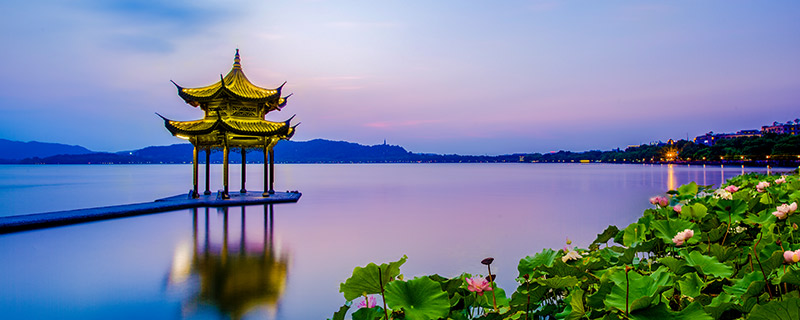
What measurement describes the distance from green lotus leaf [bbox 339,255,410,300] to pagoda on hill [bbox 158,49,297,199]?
12042 mm

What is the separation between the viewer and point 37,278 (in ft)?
16.1

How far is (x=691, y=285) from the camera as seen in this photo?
1.16 metres

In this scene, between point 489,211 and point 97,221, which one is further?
point 489,211

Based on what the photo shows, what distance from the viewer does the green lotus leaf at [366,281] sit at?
1.06 metres

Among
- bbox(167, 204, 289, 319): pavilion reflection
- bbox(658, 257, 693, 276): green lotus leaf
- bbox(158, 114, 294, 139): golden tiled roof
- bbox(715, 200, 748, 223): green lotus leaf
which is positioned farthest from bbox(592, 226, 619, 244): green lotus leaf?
bbox(158, 114, 294, 139): golden tiled roof

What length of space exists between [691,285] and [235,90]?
1345 centimetres

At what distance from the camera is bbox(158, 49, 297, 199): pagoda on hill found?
1248cm

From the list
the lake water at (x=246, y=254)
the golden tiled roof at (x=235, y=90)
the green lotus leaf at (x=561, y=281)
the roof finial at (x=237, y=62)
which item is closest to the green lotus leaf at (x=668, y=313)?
the green lotus leaf at (x=561, y=281)

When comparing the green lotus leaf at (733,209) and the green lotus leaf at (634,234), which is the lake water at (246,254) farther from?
the green lotus leaf at (733,209)

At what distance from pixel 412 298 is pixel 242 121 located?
12.8 meters

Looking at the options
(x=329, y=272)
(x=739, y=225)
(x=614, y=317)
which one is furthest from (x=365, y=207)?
(x=614, y=317)

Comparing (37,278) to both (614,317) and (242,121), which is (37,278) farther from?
(242,121)

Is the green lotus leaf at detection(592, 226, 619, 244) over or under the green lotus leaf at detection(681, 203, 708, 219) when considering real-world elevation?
under

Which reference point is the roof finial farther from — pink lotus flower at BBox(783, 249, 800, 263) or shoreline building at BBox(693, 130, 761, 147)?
shoreline building at BBox(693, 130, 761, 147)
